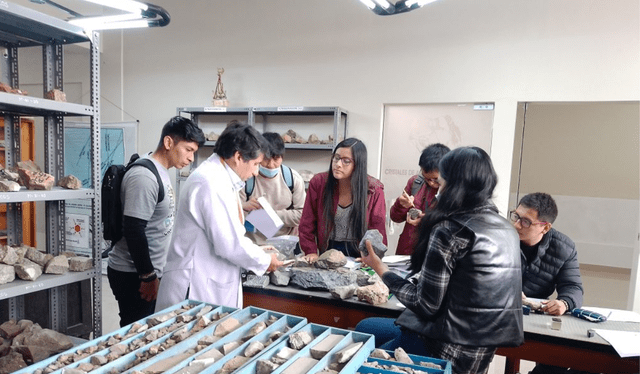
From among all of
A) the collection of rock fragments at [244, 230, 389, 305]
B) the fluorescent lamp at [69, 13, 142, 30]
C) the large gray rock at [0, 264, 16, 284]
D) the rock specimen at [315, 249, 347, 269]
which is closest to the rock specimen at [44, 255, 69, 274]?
the large gray rock at [0, 264, 16, 284]

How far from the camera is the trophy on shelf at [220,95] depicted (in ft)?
14.3

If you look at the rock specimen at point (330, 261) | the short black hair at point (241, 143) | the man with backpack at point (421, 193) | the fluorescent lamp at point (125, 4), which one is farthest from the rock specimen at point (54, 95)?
the man with backpack at point (421, 193)

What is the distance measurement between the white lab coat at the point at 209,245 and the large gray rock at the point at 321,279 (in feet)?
1.16

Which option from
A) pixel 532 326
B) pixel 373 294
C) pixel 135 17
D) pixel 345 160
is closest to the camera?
pixel 532 326

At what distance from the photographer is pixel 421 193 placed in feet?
9.41

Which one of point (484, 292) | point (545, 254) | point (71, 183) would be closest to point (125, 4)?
point (71, 183)

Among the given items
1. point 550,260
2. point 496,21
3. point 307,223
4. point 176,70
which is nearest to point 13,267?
point 307,223

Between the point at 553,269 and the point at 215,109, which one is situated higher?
the point at 215,109

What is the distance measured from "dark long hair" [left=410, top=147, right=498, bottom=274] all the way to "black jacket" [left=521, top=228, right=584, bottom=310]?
0.84m

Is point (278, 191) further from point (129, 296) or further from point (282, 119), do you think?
point (282, 119)

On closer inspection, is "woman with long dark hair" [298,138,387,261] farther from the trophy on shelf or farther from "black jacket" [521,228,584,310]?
the trophy on shelf

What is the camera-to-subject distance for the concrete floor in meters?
3.80

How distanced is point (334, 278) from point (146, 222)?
0.97m

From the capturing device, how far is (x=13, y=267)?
1789 millimetres
